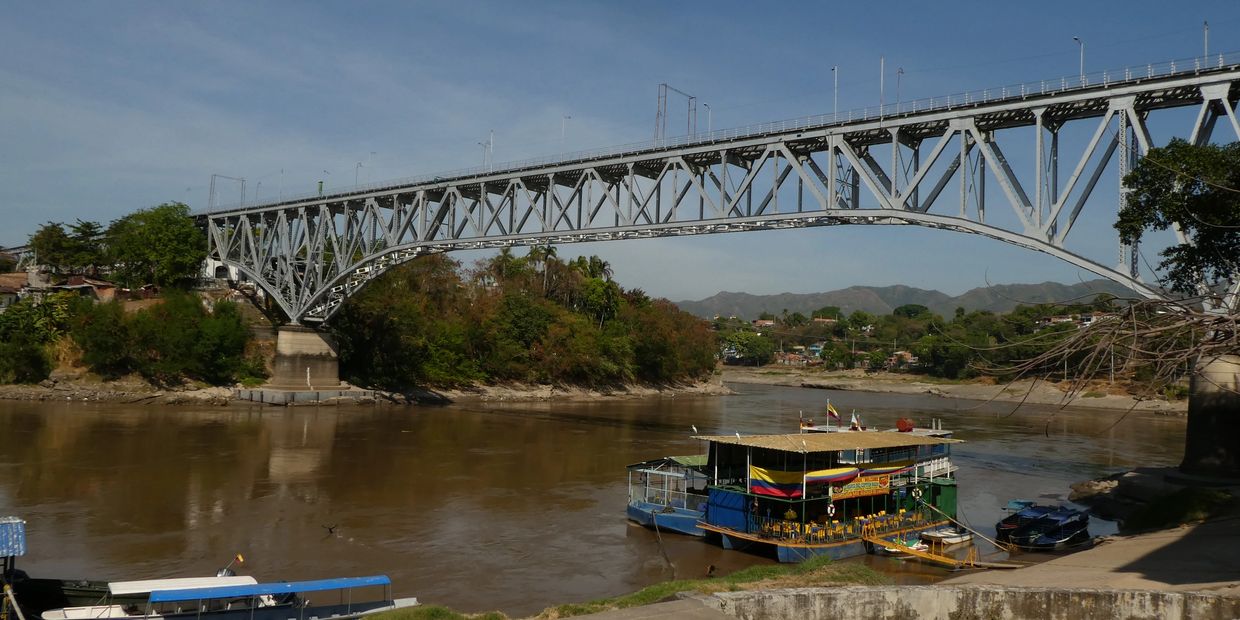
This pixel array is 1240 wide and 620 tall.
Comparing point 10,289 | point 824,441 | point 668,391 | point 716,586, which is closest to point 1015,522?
point 824,441

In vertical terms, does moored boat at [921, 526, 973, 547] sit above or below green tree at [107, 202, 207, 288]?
below

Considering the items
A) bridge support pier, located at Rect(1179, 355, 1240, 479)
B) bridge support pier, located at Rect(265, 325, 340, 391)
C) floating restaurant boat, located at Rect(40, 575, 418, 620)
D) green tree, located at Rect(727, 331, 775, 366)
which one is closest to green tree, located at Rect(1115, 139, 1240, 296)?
bridge support pier, located at Rect(1179, 355, 1240, 479)

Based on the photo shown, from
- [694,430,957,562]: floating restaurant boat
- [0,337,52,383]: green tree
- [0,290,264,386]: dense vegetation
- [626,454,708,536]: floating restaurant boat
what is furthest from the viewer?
[0,290,264,386]: dense vegetation

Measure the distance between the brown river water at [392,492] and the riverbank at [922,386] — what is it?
3468 centimetres

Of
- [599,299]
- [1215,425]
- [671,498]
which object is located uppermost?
[599,299]

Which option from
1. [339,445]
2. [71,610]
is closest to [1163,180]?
[71,610]

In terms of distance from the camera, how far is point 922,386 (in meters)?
119

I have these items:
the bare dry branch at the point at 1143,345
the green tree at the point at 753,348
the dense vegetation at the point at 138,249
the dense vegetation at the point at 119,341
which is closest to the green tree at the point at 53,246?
the dense vegetation at the point at 138,249

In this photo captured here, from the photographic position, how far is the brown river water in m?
19.4

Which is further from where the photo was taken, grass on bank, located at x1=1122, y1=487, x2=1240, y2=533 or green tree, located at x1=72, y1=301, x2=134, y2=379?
green tree, located at x1=72, y1=301, x2=134, y2=379

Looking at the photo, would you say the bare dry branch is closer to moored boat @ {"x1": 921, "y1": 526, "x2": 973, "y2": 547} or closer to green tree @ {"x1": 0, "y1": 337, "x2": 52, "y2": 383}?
moored boat @ {"x1": 921, "y1": 526, "x2": 973, "y2": 547}

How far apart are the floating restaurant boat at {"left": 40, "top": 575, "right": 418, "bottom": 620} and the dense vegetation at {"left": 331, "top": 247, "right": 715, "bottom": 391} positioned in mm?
58941

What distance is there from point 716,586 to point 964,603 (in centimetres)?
373

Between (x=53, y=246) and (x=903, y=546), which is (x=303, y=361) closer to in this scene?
(x=53, y=246)
